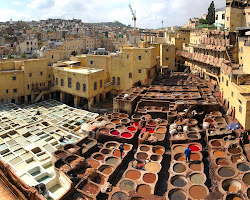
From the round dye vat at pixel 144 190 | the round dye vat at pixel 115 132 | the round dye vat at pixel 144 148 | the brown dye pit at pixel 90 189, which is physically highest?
the round dye vat at pixel 115 132

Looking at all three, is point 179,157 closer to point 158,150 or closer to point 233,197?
point 158,150

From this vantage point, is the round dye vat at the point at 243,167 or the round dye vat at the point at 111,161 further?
the round dye vat at the point at 111,161

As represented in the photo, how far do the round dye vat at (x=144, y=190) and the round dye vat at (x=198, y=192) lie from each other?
289cm

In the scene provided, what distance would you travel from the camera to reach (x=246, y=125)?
22266 millimetres

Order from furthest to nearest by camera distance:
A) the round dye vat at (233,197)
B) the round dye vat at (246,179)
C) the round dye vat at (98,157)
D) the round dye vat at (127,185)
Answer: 1. the round dye vat at (98,157)
2. the round dye vat at (127,185)
3. the round dye vat at (246,179)
4. the round dye vat at (233,197)

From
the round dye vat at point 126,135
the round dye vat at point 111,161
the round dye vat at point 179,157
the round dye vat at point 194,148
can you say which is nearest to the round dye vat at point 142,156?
the round dye vat at point 111,161

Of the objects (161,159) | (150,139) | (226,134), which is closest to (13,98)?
(150,139)

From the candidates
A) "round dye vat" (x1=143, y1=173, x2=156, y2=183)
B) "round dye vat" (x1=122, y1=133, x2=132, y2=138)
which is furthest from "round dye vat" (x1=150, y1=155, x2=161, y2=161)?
"round dye vat" (x1=122, y1=133, x2=132, y2=138)

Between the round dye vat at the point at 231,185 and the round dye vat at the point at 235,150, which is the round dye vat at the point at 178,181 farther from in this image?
the round dye vat at the point at 235,150

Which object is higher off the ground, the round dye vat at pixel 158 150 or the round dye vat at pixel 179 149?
the round dye vat at pixel 179 149

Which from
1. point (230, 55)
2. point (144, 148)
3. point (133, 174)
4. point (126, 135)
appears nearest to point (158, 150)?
point (144, 148)

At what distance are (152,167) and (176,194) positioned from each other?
381 cm

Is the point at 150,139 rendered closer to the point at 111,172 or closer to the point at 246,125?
the point at 111,172

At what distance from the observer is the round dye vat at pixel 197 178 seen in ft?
60.1
